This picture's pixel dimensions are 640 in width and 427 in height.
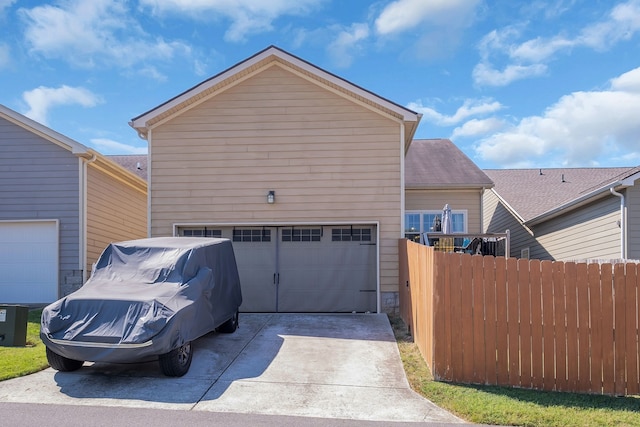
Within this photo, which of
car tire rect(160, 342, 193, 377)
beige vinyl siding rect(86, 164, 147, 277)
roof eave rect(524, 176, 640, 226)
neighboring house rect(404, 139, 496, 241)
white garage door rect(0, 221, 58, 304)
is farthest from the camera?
neighboring house rect(404, 139, 496, 241)

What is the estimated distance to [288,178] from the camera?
1146 centimetres

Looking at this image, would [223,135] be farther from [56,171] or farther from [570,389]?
[570,389]

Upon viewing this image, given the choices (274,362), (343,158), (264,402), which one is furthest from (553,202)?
(264,402)

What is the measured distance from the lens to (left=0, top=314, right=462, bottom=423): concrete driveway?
5.66m

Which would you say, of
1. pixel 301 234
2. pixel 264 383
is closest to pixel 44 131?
pixel 301 234

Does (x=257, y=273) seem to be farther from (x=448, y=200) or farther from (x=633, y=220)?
(x=633, y=220)

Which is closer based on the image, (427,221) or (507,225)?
(427,221)

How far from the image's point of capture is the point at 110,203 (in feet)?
46.0

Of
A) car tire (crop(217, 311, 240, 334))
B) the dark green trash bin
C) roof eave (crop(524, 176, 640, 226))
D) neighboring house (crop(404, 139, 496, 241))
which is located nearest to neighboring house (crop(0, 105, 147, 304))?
the dark green trash bin

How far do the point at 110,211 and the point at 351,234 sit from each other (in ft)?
23.9

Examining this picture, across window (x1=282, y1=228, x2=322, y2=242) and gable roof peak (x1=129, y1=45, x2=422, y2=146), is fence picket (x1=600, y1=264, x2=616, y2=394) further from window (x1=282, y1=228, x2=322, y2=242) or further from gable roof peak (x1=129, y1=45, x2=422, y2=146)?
window (x1=282, y1=228, x2=322, y2=242)

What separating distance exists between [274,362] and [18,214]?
28.5 feet

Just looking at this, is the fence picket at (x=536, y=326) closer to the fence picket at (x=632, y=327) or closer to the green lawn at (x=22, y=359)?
the fence picket at (x=632, y=327)

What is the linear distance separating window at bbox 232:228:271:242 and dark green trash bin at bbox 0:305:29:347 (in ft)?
15.5
